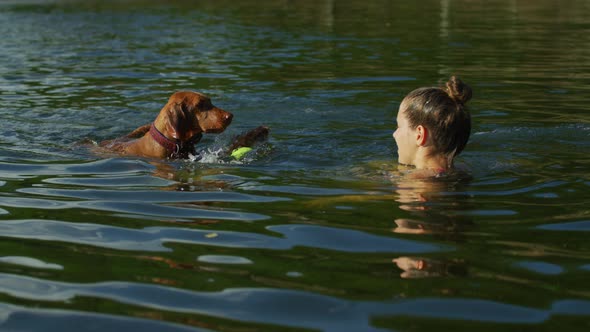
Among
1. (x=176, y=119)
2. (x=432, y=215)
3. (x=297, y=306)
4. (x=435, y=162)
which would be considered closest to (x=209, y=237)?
(x=297, y=306)

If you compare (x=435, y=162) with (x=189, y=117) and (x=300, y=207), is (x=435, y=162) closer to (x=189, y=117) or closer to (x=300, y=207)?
(x=300, y=207)

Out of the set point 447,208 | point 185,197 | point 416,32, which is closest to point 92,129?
point 185,197

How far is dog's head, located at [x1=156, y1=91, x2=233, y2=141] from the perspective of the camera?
24.3 ft

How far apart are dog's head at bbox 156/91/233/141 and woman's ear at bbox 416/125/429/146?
7.23ft

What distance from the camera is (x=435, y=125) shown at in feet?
19.4

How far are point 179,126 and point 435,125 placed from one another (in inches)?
102

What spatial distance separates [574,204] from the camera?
5.25 m

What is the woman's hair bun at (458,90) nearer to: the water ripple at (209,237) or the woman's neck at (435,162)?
the woman's neck at (435,162)

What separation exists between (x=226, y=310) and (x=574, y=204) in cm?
282

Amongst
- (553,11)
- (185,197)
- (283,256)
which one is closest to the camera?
(283,256)

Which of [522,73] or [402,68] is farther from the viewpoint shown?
[402,68]

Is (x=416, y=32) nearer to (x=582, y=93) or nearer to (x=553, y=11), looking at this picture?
(x=553, y=11)

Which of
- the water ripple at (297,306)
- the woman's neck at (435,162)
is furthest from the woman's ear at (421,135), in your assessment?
the water ripple at (297,306)

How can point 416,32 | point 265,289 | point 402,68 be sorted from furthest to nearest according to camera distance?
point 416,32 < point 402,68 < point 265,289
